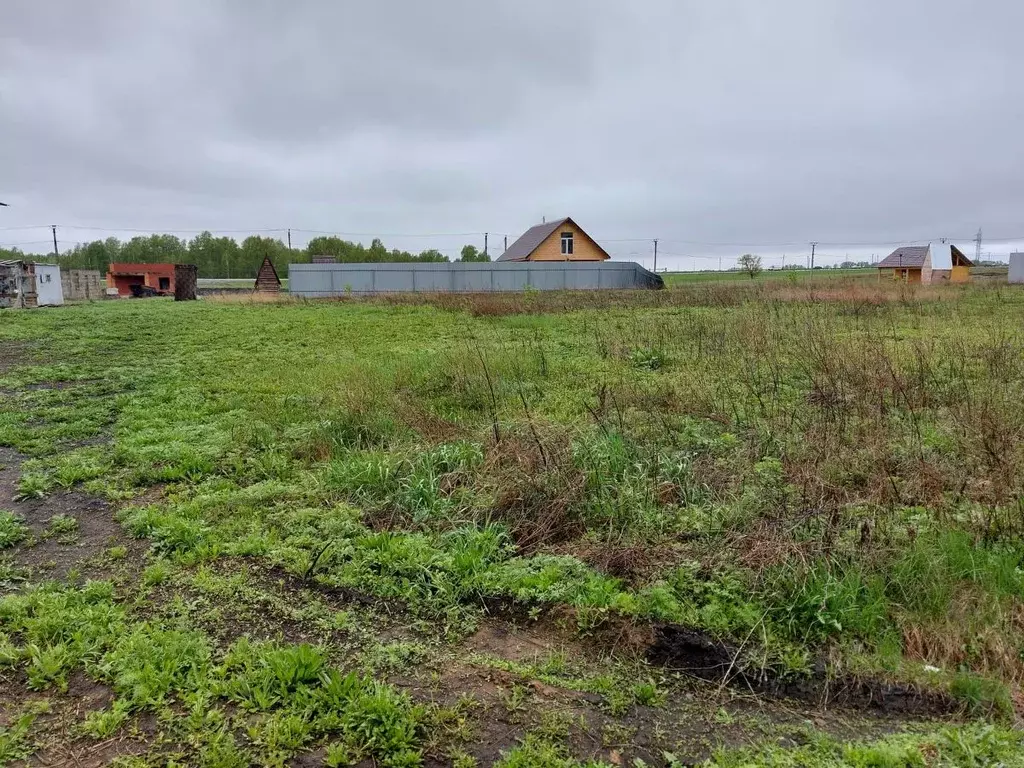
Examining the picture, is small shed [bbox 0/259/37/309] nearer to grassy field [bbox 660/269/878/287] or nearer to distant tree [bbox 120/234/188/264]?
grassy field [bbox 660/269/878/287]

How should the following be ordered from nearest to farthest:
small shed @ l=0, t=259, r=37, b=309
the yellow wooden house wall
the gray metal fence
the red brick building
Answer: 1. small shed @ l=0, t=259, r=37, b=309
2. the gray metal fence
3. the yellow wooden house wall
4. the red brick building

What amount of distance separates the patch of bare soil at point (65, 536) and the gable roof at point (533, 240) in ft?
124

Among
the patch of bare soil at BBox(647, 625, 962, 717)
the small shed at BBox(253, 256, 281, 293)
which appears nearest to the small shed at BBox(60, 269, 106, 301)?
the small shed at BBox(253, 256, 281, 293)

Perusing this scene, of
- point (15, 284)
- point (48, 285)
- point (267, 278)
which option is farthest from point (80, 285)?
point (15, 284)

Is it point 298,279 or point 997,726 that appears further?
point 298,279

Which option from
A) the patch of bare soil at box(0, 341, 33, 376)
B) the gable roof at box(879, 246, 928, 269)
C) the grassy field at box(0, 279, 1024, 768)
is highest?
the gable roof at box(879, 246, 928, 269)

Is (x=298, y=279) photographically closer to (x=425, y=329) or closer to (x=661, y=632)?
(x=425, y=329)

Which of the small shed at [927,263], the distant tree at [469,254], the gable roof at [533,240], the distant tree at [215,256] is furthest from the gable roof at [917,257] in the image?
the distant tree at [215,256]

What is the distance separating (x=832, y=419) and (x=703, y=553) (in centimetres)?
263

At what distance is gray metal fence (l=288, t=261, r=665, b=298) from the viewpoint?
32469 mm

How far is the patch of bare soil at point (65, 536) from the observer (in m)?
3.24

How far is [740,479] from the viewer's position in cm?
406

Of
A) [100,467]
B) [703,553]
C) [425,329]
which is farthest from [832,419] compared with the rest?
[425,329]

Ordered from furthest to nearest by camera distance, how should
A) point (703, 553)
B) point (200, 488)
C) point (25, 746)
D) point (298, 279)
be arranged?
point (298, 279), point (200, 488), point (703, 553), point (25, 746)
